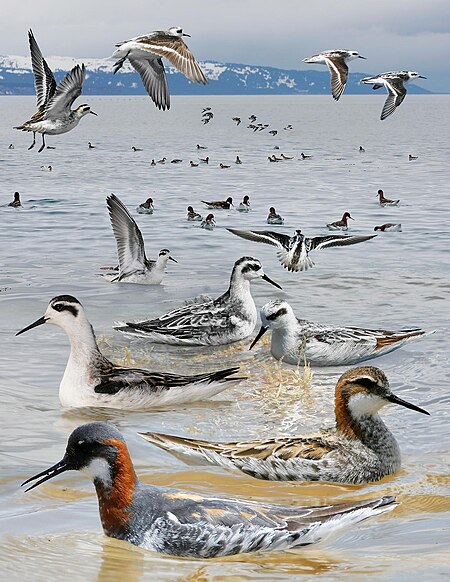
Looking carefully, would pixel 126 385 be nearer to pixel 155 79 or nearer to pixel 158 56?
pixel 158 56

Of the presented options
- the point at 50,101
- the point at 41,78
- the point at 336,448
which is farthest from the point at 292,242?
the point at 336,448

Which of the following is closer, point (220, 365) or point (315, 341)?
point (315, 341)

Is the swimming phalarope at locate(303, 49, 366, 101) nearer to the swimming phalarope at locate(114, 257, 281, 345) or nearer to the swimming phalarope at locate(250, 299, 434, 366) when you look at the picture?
the swimming phalarope at locate(114, 257, 281, 345)

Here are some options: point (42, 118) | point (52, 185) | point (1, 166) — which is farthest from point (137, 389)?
point (1, 166)

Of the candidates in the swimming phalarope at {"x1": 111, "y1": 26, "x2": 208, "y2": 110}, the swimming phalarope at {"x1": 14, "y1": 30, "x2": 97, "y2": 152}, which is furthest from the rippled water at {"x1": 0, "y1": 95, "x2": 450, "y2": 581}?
the swimming phalarope at {"x1": 111, "y1": 26, "x2": 208, "y2": 110}

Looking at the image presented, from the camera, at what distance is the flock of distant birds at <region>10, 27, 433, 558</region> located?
275 inches

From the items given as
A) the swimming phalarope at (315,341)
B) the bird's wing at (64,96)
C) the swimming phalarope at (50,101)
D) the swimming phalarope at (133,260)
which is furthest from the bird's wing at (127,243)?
the swimming phalarope at (315,341)

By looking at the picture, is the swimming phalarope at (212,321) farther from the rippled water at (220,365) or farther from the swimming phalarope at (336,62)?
the swimming phalarope at (336,62)

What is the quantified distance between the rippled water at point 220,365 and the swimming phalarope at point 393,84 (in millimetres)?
3357

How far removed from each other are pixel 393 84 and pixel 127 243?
630cm

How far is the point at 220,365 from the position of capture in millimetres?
14625

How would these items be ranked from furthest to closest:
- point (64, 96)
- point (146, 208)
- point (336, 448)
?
point (146, 208) → point (64, 96) → point (336, 448)

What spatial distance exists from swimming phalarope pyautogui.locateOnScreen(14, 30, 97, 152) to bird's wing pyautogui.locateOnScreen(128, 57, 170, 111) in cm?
280

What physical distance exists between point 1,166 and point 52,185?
12.9 m
